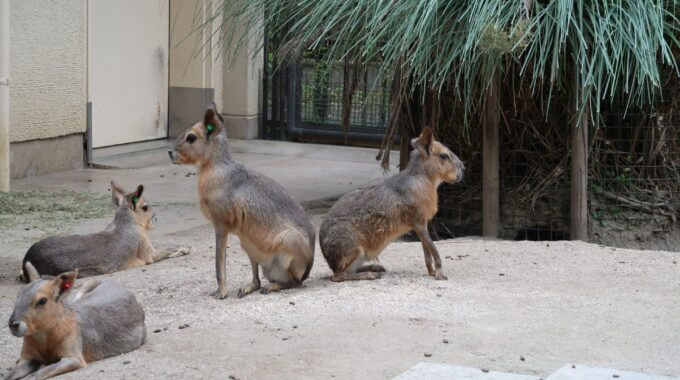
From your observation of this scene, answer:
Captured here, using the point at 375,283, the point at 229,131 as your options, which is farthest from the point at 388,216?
the point at 229,131

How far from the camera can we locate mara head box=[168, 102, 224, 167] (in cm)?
671

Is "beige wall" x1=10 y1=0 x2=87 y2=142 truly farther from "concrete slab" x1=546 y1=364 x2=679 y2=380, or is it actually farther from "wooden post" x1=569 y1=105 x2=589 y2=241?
"concrete slab" x1=546 y1=364 x2=679 y2=380

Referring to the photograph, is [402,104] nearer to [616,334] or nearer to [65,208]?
[65,208]

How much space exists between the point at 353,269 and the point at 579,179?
2.50 meters

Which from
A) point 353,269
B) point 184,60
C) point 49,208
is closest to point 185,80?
point 184,60

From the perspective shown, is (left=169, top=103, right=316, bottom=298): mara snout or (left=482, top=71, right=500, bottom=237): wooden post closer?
(left=169, top=103, right=316, bottom=298): mara snout

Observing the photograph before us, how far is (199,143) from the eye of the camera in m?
6.71

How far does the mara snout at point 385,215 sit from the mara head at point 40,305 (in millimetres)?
2179

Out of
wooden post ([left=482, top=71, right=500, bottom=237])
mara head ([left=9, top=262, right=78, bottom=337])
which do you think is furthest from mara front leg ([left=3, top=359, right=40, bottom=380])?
wooden post ([left=482, top=71, right=500, bottom=237])

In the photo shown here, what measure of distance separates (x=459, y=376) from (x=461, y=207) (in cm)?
475

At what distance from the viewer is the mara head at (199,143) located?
6707 millimetres

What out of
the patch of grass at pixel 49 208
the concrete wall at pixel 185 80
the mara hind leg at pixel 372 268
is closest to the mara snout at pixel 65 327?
the mara hind leg at pixel 372 268

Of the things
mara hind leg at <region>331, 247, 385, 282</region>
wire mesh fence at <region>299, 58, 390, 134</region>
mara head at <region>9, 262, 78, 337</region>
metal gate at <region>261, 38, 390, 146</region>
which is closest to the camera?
mara head at <region>9, 262, 78, 337</region>

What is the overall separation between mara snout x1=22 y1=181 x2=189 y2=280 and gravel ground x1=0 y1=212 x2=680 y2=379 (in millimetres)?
186
